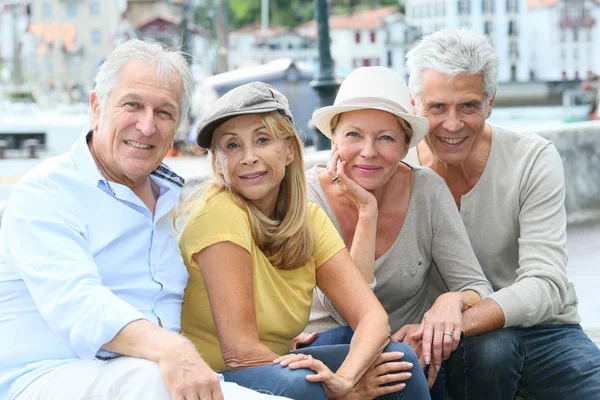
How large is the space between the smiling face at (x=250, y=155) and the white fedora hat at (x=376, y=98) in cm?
Answer: 43

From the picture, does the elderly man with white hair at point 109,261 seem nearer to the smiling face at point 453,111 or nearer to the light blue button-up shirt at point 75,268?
the light blue button-up shirt at point 75,268

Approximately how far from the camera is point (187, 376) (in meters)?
2.22

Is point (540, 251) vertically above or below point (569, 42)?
above

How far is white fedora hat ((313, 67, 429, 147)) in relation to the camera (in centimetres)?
325

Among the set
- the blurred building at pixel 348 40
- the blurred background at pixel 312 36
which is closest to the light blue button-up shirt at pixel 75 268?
the blurred background at pixel 312 36

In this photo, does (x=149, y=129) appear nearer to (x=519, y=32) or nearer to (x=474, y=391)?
(x=474, y=391)

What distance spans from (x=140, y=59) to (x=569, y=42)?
78.3 metres

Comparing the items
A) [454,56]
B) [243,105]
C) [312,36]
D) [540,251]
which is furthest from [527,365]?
[312,36]

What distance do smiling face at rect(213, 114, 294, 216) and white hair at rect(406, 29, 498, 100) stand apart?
0.83 metres

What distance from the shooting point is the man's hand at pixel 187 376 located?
7.25ft

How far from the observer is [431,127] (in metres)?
3.54

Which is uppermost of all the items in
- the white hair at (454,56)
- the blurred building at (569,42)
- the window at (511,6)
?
the window at (511,6)

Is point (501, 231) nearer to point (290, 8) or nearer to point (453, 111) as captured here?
point (453, 111)

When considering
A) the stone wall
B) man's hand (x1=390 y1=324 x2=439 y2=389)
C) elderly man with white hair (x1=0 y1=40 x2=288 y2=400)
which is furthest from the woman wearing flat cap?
the stone wall
